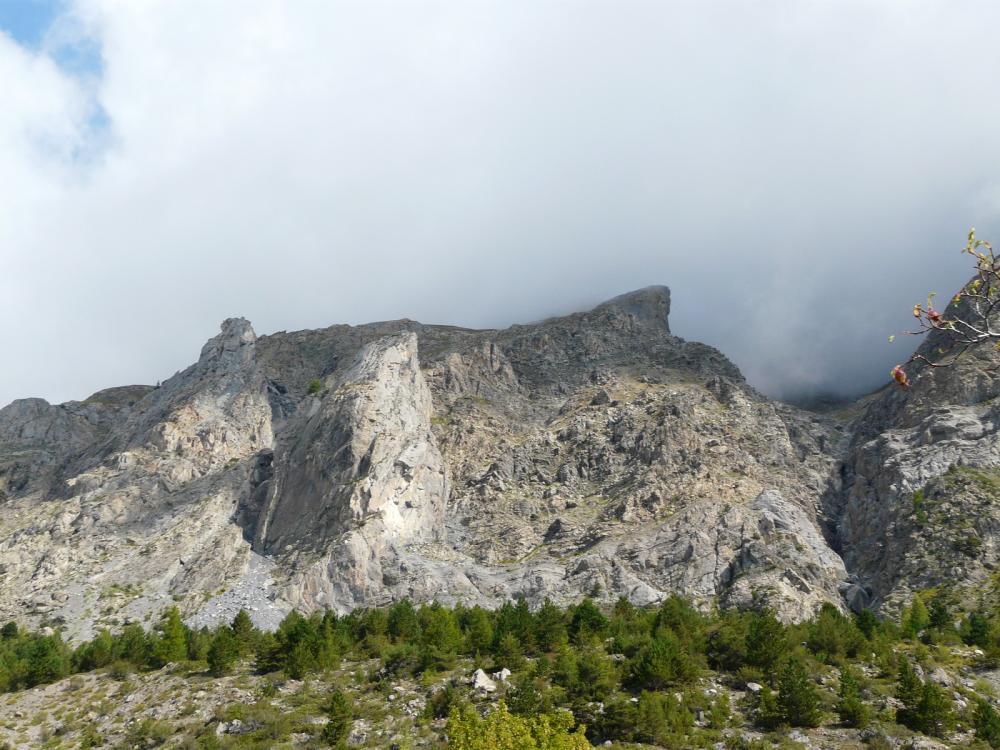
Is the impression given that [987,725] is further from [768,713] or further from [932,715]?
[768,713]

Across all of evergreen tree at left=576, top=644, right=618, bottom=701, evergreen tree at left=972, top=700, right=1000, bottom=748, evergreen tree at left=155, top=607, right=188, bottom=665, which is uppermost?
evergreen tree at left=155, top=607, right=188, bottom=665

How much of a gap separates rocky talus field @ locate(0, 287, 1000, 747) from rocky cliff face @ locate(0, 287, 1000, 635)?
1.67 ft

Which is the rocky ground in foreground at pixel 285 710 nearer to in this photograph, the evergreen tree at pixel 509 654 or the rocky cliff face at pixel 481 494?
the evergreen tree at pixel 509 654

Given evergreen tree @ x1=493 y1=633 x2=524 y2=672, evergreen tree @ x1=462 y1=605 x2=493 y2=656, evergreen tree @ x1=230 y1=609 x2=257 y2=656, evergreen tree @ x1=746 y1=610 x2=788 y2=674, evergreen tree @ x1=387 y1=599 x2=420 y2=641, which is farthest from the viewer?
evergreen tree @ x1=387 y1=599 x2=420 y2=641

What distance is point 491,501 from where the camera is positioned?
156125 mm

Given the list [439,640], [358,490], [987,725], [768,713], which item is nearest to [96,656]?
[439,640]

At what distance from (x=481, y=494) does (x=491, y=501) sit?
3.18m

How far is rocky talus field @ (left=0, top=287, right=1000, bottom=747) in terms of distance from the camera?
120 metres

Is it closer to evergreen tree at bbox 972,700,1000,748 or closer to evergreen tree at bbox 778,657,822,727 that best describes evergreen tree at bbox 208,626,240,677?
evergreen tree at bbox 778,657,822,727

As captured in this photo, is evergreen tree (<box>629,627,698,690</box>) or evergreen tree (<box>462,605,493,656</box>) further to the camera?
evergreen tree (<box>462,605,493,656</box>)

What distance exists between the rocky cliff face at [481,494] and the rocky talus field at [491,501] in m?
0.51

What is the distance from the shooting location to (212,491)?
154000 millimetres

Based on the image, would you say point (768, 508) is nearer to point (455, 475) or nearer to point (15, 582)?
point (455, 475)

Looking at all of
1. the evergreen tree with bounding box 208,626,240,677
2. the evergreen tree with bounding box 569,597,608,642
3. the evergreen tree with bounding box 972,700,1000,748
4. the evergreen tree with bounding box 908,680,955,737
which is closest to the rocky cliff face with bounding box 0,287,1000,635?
the evergreen tree with bounding box 569,597,608,642
